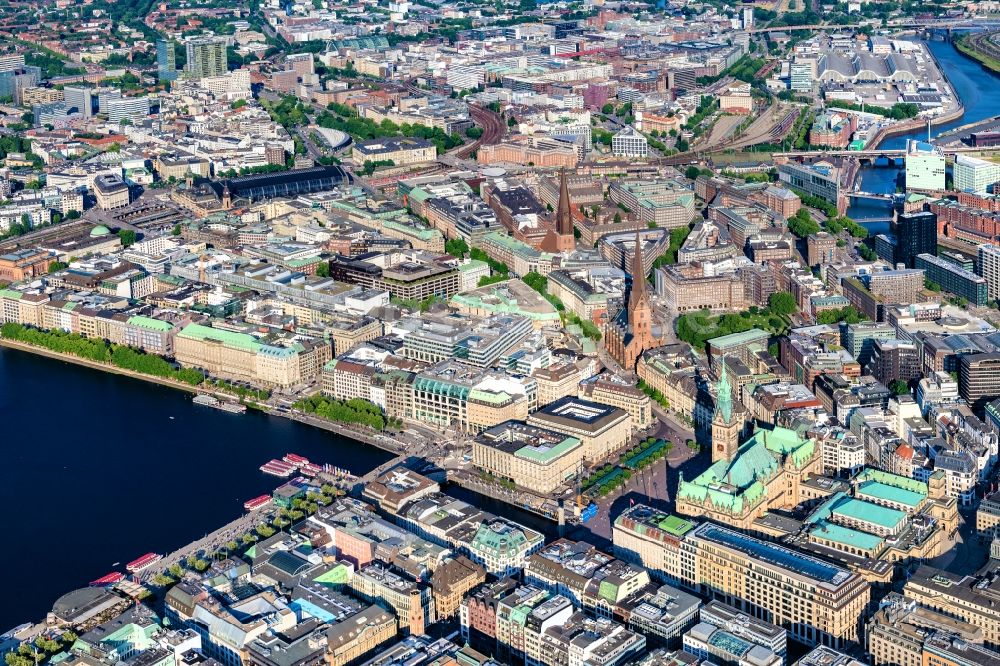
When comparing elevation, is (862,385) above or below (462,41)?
below

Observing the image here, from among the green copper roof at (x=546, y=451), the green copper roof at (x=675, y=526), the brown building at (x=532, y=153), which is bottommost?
the green copper roof at (x=675, y=526)

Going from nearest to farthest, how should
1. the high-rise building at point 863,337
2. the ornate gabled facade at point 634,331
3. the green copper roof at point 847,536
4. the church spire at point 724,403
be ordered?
1. the green copper roof at point 847,536
2. the church spire at point 724,403
3. the high-rise building at point 863,337
4. the ornate gabled facade at point 634,331

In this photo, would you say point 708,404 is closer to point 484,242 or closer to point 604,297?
point 604,297

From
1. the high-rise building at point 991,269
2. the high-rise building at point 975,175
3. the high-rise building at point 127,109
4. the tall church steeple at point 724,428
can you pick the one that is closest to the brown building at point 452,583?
the tall church steeple at point 724,428

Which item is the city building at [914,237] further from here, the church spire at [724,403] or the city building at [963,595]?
the city building at [963,595]

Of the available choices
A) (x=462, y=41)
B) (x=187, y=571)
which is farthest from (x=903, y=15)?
(x=187, y=571)

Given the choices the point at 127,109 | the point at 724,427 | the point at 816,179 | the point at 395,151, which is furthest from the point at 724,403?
the point at 127,109

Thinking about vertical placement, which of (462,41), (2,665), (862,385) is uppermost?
(462,41)
